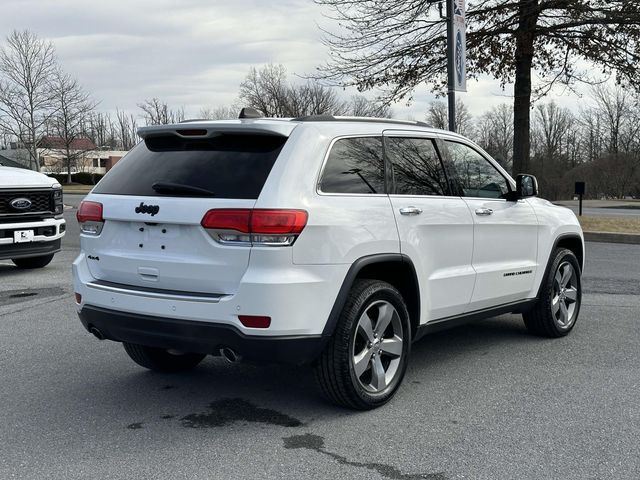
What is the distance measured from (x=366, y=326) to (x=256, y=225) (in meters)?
1.01

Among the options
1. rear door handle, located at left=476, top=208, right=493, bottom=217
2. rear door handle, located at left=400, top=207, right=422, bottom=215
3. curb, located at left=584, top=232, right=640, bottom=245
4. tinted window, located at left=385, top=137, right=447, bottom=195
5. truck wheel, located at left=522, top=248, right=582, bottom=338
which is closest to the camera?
rear door handle, located at left=400, top=207, right=422, bottom=215

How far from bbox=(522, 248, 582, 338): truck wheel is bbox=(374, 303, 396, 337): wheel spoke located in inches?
83.8

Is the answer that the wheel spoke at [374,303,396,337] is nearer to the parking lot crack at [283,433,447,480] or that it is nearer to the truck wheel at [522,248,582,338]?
the parking lot crack at [283,433,447,480]

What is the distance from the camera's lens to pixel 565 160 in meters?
59.5

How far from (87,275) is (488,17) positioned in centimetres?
1446

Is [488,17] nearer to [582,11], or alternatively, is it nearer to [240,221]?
[582,11]

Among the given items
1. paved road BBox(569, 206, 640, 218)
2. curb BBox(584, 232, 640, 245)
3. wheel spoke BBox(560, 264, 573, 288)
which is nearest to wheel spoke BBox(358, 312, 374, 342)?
wheel spoke BBox(560, 264, 573, 288)

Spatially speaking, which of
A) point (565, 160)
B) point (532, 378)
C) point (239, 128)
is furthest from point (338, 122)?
point (565, 160)

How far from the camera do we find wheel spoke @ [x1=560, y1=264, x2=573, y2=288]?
243 inches

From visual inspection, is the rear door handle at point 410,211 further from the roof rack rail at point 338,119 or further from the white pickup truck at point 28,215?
the white pickup truck at point 28,215

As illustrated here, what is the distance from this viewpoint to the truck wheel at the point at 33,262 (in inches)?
416

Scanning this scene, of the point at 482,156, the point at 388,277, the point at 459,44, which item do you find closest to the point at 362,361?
the point at 388,277

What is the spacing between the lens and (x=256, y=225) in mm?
3639

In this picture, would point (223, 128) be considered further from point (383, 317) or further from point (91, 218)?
point (383, 317)
